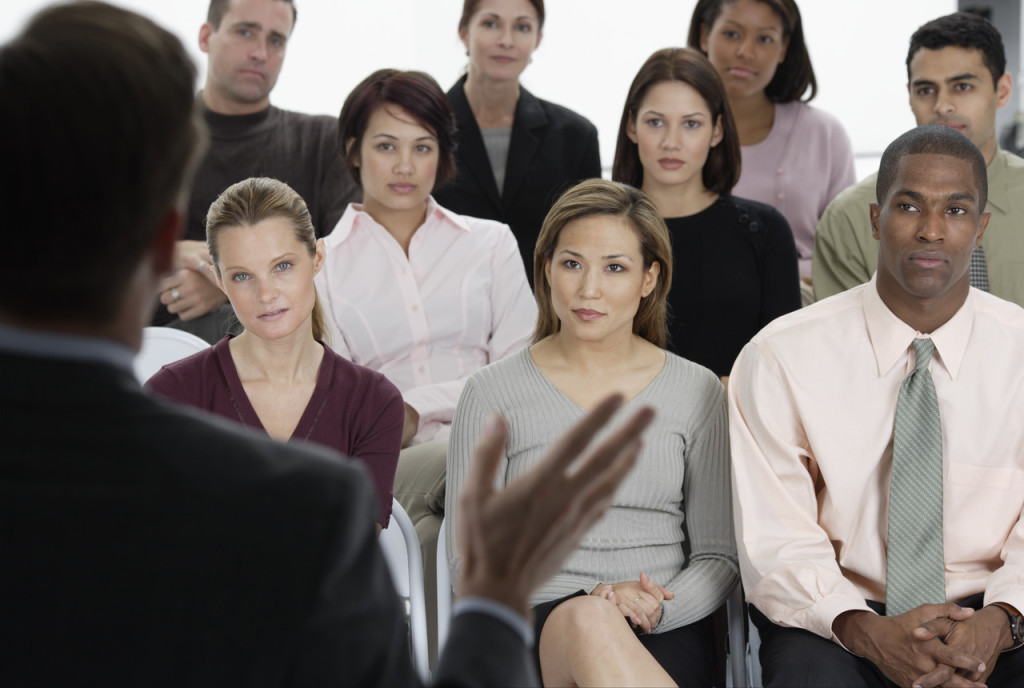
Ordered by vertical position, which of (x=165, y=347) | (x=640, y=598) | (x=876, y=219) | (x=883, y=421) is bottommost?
(x=640, y=598)

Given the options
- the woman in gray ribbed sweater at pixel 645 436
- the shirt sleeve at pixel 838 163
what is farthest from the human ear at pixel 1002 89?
the woman in gray ribbed sweater at pixel 645 436

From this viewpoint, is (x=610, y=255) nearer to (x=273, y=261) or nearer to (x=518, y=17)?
(x=273, y=261)

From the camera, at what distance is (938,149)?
6.77ft

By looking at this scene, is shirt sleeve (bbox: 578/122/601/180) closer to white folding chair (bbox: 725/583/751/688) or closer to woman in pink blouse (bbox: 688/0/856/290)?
woman in pink blouse (bbox: 688/0/856/290)

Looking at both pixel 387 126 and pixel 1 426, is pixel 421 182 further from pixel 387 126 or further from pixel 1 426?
pixel 1 426

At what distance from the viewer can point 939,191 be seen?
80.7 inches

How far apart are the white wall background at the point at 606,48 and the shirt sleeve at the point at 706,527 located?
301 cm

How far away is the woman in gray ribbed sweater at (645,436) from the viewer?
2043mm

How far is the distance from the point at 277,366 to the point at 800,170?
186 centimetres

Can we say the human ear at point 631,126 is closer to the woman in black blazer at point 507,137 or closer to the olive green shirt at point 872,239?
the woman in black blazer at point 507,137

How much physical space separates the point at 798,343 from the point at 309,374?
1012mm

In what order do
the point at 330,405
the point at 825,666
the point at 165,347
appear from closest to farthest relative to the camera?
the point at 825,666, the point at 330,405, the point at 165,347

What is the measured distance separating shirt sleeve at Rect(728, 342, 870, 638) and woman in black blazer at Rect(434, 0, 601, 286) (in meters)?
1.33

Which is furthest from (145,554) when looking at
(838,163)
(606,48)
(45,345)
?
(606,48)
